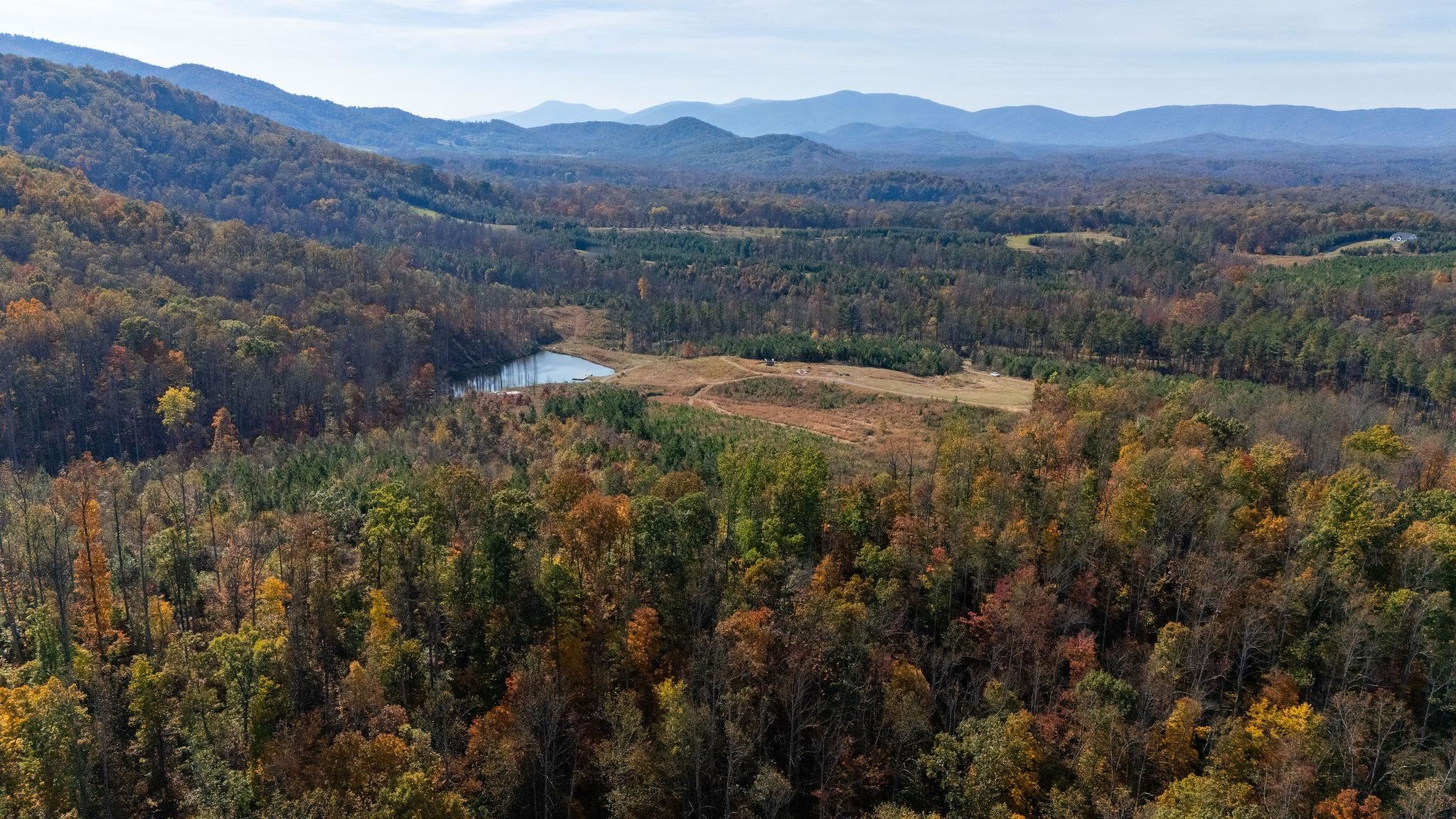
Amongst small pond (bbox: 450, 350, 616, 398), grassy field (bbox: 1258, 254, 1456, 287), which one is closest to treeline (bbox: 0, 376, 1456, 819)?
small pond (bbox: 450, 350, 616, 398)

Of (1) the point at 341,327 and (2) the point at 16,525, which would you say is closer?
(2) the point at 16,525

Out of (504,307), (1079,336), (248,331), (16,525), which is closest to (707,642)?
(16,525)

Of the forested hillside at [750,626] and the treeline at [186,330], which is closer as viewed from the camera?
the forested hillside at [750,626]

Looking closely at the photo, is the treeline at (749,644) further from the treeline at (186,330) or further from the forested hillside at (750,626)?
the treeline at (186,330)

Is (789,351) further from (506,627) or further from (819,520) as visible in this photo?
(506,627)

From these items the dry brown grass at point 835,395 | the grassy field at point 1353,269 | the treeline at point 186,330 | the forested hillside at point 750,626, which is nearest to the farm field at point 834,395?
the dry brown grass at point 835,395

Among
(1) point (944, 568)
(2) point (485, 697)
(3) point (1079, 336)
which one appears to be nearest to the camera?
(2) point (485, 697)
